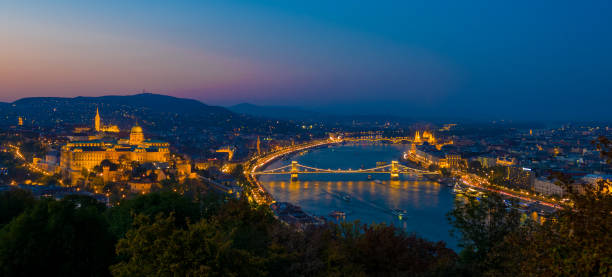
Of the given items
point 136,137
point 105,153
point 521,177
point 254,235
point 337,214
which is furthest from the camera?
point 136,137

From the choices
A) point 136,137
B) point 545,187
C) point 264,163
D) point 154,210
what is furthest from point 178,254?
point 264,163

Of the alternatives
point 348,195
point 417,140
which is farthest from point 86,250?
point 417,140

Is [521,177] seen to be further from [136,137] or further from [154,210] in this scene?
[136,137]

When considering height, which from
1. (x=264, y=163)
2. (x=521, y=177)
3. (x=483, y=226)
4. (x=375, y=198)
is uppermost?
(x=483, y=226)

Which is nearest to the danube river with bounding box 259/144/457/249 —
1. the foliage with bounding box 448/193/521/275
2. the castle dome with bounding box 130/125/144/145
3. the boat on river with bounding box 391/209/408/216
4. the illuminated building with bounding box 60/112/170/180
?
the boat on river with bounding box 391/209/408/216

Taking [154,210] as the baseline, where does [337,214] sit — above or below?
below

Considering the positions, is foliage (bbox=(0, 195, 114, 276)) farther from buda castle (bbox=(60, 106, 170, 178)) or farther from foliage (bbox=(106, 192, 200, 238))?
buda castle (bbox=(60, 106, 170, 178))
